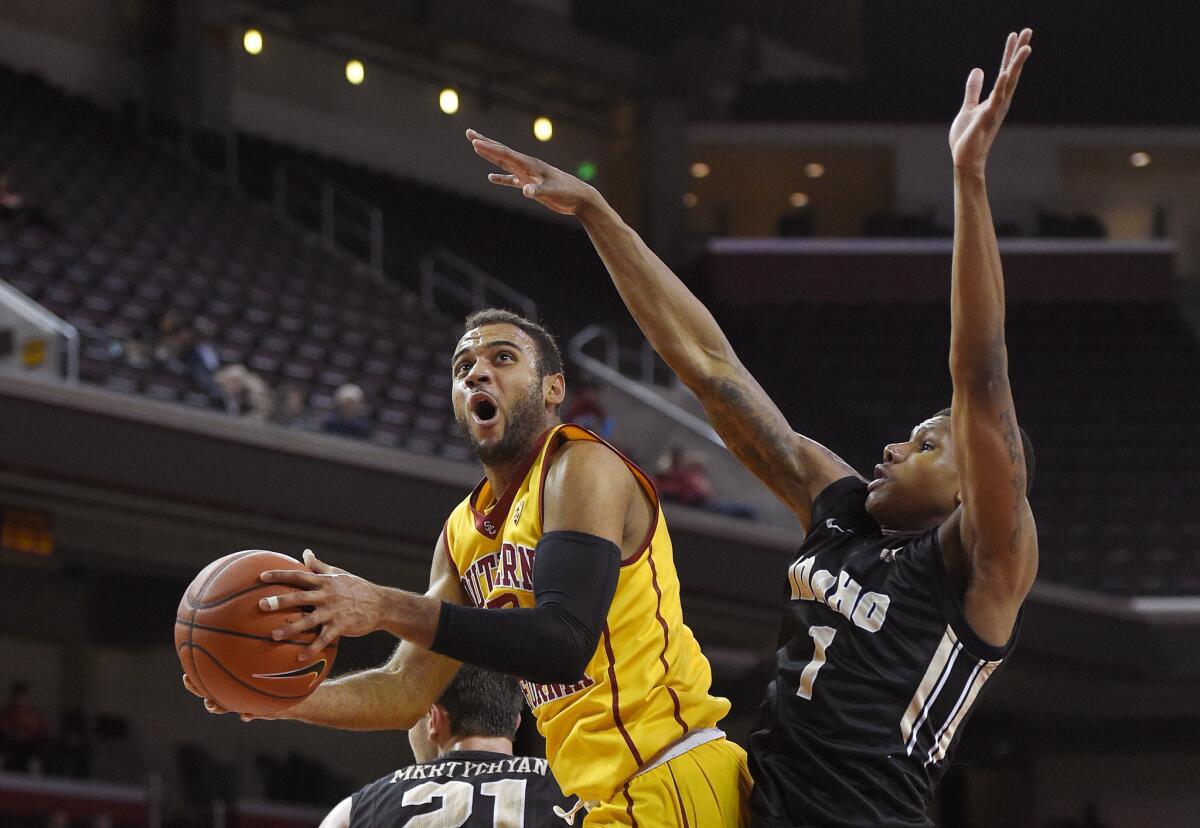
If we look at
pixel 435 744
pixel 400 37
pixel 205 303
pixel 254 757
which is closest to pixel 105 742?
pixel 254 757

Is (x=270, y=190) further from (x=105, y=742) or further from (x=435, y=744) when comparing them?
(x=435, y=744)

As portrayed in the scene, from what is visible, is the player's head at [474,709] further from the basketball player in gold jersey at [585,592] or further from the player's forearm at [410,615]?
the player's forearm at [410,615]

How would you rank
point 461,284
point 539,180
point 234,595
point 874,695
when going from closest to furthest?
1. point 234,595
2. point 874,695
3. point 539,180
4. point 461,284

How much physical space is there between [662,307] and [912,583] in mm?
871

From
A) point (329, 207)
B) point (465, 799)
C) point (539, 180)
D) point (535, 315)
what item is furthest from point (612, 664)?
point (329, 207)

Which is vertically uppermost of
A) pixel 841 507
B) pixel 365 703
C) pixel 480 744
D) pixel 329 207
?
pixel 329 207

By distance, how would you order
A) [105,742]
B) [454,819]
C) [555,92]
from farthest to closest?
[555,92]
[105,742]
[454,819]

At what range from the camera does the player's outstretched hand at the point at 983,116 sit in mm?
2854

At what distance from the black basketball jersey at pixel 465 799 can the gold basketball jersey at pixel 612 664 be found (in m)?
0.86

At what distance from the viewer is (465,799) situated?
412 cm

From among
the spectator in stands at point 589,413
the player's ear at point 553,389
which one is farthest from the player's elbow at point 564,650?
the spectator in stands at point 589,413

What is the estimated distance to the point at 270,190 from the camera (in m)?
17.3

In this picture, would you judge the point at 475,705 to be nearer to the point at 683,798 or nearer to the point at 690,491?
the point at 683,798

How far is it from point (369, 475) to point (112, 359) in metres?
1.69
